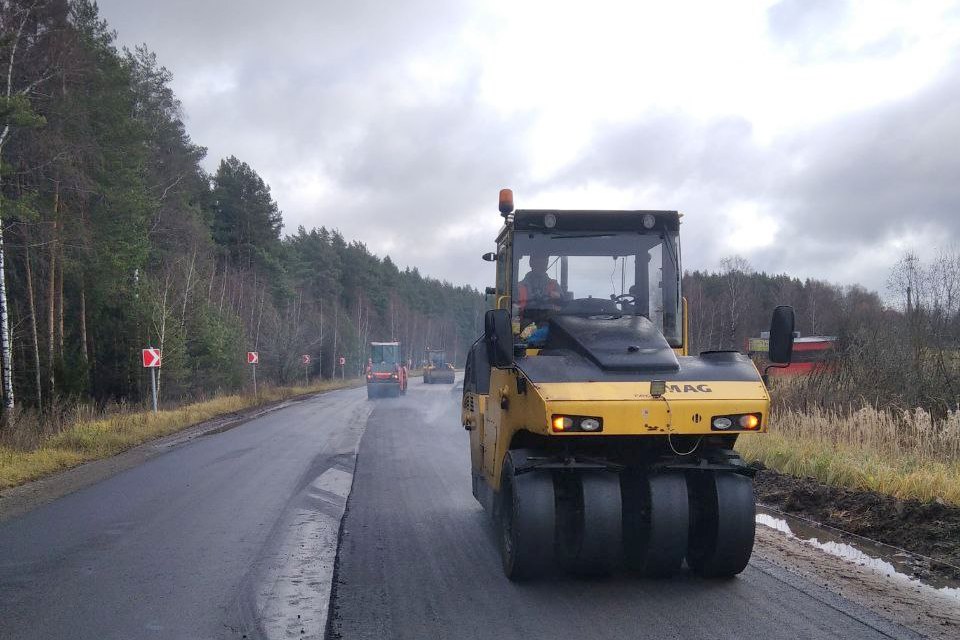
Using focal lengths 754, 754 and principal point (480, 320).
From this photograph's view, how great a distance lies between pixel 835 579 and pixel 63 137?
21620mm

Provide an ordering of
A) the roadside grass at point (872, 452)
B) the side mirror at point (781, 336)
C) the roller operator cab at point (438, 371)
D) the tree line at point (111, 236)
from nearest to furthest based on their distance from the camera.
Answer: the side mirror at point (781, 336) → the roadside grass at point (872, 452) → the tree line at point (111, 236) → the roller operator cab at point (438, 371)

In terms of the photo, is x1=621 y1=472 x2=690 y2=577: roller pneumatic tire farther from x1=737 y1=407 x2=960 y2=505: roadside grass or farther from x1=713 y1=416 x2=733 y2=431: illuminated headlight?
x1=737 y1=407 x2=960 y2=505: roadside grass

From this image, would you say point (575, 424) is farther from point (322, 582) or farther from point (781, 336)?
point (322, 582)

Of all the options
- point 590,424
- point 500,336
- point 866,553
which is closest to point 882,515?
point 866,553

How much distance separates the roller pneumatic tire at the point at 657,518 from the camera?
5336 mm

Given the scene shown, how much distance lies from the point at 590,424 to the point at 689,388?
0.77 meters

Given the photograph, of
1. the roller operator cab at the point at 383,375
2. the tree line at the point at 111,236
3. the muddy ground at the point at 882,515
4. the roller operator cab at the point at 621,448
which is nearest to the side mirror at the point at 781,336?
the roller operator cab at the point at 621,448

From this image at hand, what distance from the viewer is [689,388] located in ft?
17.3

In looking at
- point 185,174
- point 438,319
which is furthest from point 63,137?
point 438,319

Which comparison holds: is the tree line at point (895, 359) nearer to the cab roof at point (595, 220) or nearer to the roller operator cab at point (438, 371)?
the cab roof at point (595, 220)

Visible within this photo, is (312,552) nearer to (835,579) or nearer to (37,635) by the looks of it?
(37,635)

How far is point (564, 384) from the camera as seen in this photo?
523cm

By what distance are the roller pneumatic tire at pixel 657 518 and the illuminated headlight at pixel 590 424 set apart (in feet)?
2.27

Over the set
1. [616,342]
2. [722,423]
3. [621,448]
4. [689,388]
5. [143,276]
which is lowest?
[621,448]
